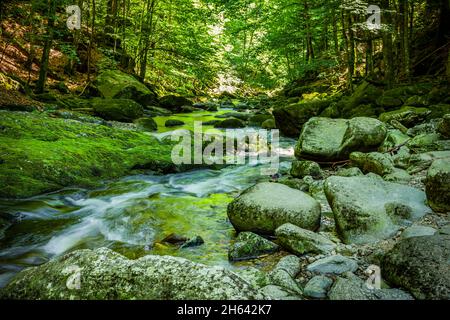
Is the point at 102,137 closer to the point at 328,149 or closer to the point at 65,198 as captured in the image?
the point at 65,198

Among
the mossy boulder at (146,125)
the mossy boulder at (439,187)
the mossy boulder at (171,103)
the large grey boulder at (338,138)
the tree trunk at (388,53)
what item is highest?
the tree trunk at (388,53)

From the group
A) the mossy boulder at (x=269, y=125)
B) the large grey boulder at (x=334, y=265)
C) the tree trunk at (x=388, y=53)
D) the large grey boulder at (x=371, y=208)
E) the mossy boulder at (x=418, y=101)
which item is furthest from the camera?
the mossy boulder at (x=269, y=125)

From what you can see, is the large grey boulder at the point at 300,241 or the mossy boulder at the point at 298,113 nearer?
the large grey boulder at the point at 300,241

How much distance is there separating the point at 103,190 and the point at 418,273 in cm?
516

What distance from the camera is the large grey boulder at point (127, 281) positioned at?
151 centimetres

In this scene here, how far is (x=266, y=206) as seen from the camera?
13.1ft

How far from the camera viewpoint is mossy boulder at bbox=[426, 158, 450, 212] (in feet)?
10.9

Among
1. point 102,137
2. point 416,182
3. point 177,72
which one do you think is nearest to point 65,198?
point 102,137

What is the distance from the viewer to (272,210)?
3947 millimetres

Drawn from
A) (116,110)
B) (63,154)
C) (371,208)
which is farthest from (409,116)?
(116,110)

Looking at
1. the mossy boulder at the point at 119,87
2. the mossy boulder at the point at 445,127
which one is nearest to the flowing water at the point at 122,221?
the mossy boulder at the point at 445,127

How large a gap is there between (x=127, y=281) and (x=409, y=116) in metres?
8.17

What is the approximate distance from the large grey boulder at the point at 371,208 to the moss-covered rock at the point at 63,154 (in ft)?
14.6

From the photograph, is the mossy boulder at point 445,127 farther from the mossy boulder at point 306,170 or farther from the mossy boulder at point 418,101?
the mossy boulder at point 418,101
